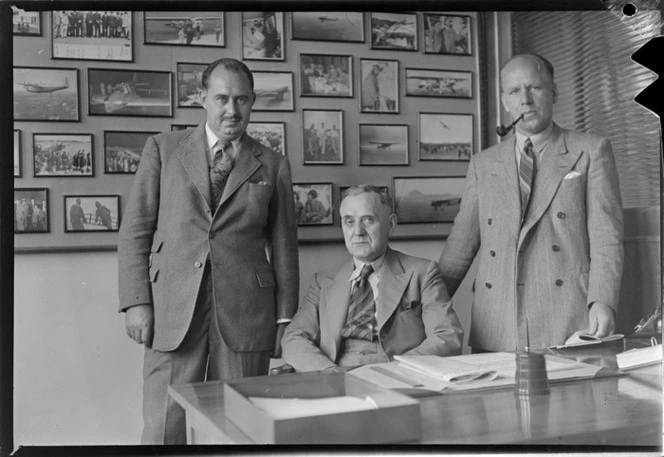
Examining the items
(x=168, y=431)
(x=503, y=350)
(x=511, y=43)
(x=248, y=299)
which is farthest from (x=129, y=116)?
(x=503, y=350)

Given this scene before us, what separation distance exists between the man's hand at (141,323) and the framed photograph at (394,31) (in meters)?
1.34

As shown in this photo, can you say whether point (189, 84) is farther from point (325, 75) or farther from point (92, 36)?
point (325, 75)

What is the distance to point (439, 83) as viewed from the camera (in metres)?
2.54

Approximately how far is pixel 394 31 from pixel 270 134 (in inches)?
25.1

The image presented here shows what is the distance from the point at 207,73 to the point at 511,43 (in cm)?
118

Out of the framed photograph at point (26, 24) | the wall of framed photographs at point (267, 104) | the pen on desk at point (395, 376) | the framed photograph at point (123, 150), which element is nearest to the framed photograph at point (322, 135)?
the wall of framed photographs at point (267, 104)

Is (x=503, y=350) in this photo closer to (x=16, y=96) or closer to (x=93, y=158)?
(x=93, y=158)

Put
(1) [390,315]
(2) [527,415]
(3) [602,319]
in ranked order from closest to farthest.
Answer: (2) [527,415] < (1) [390,315] < (3) [602,319]

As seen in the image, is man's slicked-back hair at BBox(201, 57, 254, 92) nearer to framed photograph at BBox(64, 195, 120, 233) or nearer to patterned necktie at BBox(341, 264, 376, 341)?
framed photograph at BBox(64, 195, 120, 233)

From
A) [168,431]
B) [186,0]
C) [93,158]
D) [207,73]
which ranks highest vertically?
[186,0]

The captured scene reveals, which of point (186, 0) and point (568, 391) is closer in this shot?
point (568, 391)

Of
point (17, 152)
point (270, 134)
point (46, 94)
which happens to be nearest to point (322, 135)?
point (270, 134)

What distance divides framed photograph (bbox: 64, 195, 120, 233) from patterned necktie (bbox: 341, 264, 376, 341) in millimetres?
924

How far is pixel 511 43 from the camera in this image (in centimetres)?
247
